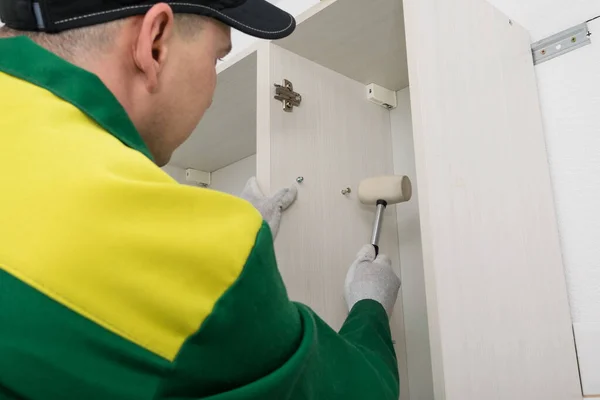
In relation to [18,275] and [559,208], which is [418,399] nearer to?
[559,208]

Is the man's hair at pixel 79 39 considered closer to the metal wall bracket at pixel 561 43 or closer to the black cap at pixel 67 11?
the black cap at pixel 67 11

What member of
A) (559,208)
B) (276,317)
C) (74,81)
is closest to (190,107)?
(74,81)

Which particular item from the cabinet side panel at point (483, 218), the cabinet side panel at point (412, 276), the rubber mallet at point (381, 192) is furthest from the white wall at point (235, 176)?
the cabinet side panel at point (483, 218)

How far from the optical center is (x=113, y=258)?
324 mm

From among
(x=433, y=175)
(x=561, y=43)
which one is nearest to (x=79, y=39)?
(x=433, y=175)

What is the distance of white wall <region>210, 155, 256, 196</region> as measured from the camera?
1479 mm

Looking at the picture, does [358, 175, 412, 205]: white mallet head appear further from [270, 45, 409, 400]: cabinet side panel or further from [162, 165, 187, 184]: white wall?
[162, 165, 187, 184]: white wall

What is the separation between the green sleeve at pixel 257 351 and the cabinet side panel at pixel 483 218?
0.23m

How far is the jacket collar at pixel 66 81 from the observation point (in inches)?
16.0

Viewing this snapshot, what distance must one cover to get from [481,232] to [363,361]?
288 mm

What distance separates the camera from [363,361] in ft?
1.75

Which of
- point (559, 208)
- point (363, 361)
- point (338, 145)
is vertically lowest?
point (363, 361)

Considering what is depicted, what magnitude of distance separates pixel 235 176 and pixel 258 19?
92 centimetres

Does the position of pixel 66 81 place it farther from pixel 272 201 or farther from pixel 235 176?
pixel 235 176
